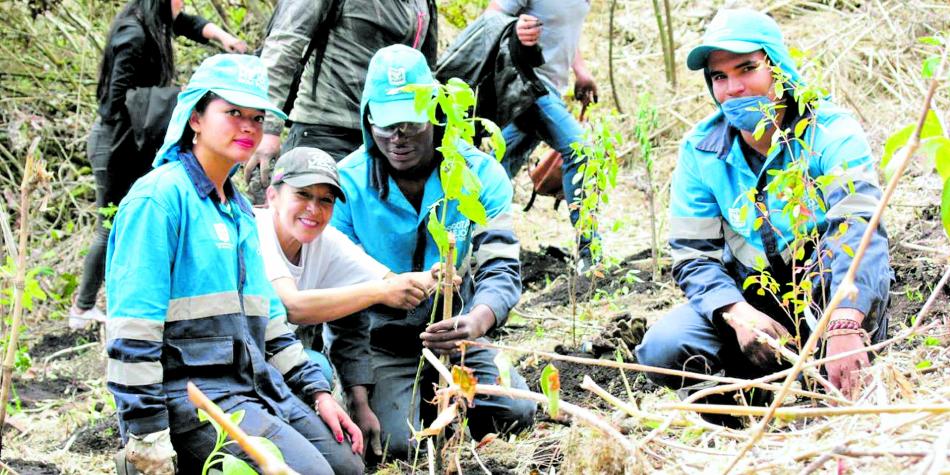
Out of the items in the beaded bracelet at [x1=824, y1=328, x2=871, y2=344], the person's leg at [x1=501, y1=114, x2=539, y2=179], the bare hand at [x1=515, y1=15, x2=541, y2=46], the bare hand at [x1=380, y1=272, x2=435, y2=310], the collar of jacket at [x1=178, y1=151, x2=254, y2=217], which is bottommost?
the beaded bracelet at [x1=824, y1=328, x2=871, y2=344]

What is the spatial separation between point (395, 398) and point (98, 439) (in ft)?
4.13

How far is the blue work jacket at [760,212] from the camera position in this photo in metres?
3.27

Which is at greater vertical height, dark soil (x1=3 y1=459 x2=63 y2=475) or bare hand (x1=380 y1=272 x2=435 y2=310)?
bare hand (x1=380 y1=272 x2=435 y2=310)

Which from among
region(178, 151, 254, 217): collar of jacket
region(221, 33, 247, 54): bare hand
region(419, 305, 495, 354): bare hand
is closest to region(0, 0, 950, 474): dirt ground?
region(419, 305, 495, 354): bare hand

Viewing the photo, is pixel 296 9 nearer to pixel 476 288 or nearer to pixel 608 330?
pixel 476 288

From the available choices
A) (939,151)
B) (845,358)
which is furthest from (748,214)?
(939,151)

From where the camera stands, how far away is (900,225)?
545 cm

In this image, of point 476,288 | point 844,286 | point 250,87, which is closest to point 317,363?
point 476,288

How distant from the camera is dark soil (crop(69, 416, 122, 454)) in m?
4.26

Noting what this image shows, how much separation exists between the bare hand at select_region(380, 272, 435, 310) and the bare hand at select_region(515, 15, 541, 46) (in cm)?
201

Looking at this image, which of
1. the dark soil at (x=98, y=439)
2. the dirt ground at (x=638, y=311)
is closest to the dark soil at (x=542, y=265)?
the dirt ground at (x=638, y=311)

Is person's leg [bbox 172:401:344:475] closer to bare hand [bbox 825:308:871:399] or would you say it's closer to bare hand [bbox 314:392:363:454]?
bare hand [bbox 314:392:363:454]

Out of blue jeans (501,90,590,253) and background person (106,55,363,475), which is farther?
blue jeans (501,90,590,253)

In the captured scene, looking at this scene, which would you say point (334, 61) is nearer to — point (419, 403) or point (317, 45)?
point (317, 45)
